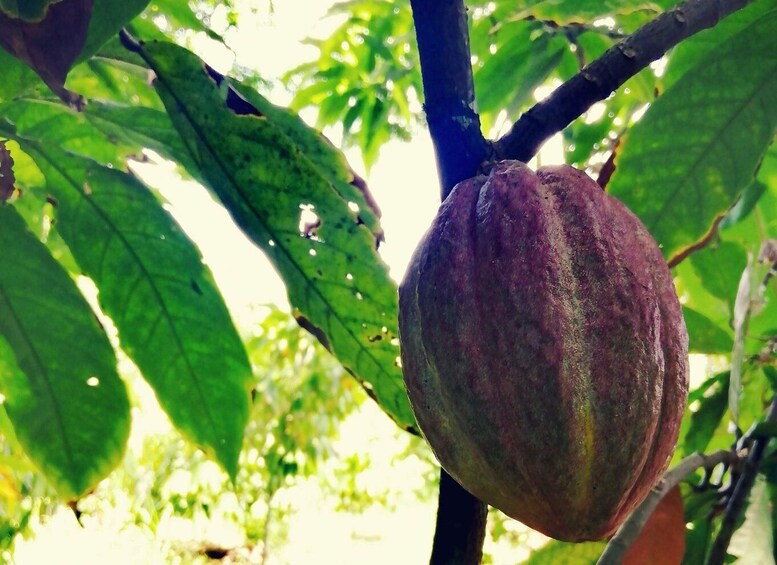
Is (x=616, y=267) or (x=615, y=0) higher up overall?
(x=615, y=0)

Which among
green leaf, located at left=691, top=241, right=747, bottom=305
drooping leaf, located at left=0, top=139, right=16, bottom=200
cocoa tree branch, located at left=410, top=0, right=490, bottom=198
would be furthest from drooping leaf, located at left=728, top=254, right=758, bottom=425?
drooping leaf, located at left=0, top=139, right=16, bottom=200

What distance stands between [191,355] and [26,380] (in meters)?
0.15

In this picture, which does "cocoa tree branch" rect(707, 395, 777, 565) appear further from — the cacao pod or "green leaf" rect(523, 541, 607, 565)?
the cacao pod

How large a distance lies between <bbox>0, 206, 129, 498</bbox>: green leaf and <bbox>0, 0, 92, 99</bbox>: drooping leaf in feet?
0.93

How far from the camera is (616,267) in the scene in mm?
439

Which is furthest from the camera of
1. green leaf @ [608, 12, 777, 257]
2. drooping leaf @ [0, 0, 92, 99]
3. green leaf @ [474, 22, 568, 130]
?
green leaf @ [474, 22, 568, 130]

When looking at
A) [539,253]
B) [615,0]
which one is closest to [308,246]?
[539,253]

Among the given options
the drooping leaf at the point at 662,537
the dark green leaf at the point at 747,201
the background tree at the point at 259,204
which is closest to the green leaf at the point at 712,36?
the background tree at the point at 259,204

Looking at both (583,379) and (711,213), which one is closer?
(583,379)

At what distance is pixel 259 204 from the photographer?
20.1 inches

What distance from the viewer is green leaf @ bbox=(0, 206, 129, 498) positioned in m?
0.63

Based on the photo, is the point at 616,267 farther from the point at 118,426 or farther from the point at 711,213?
the point at 118,426

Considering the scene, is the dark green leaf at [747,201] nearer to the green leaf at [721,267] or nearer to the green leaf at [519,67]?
the green leaf at [721,267]

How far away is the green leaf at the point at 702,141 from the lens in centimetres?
61
